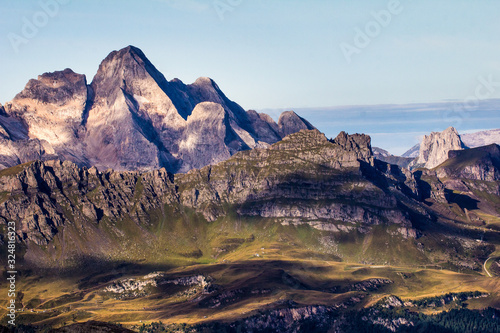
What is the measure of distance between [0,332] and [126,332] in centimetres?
1408

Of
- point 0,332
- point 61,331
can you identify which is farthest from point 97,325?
point 0,332

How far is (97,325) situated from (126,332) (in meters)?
6.14

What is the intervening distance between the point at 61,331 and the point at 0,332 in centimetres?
654

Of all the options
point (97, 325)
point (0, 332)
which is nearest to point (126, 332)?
point (97, 325)

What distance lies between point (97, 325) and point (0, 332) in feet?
35.0

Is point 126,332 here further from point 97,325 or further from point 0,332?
point 0,332

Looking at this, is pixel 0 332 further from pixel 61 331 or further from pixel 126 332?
pixel 126 332

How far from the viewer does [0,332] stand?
242ft

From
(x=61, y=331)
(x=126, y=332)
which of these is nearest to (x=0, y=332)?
(x=61, y=331)

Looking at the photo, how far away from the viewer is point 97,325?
256 feet

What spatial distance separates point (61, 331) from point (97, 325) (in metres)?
4.36

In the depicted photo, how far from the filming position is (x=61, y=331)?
75375mm
